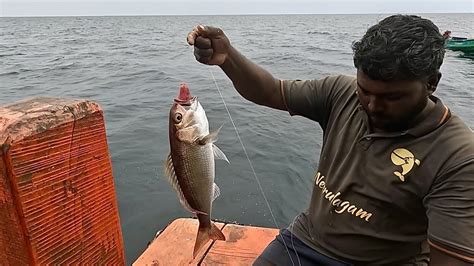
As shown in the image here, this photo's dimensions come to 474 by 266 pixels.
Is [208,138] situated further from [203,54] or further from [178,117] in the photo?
[203,54]

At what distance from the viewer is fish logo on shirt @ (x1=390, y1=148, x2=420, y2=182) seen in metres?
2.06

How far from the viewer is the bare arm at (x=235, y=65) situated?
2262 millimetres

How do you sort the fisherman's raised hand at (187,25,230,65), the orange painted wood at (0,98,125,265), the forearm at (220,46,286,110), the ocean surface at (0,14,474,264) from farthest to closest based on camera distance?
1. the ocean surface at (0,14,474,264)
2. the forearm at (220,46,286,110)
3. the fisherman's raised hand at (187,25,230,65)
4. the orange painted wood at (0,98,125,265)

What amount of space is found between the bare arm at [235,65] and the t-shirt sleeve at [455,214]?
1137mm

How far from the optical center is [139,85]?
49.8 ft

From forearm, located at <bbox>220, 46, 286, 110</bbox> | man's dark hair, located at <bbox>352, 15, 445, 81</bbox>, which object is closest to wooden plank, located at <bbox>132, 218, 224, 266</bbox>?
forearm, located at <bbox>220, 46, 286, 110</bbox>

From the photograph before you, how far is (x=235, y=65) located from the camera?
253cm

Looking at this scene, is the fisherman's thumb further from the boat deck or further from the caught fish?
the boat deck

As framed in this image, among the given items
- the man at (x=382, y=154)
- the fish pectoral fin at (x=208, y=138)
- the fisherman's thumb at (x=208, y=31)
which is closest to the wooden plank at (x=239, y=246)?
the man at (x=382, y=154)

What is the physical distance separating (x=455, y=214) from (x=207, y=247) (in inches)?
78.4

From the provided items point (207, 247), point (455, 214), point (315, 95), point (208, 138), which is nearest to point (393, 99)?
point (455, 214)

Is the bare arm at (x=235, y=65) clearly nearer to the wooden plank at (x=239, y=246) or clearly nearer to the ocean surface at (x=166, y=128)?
the ocean surface at (x=166, y=128)

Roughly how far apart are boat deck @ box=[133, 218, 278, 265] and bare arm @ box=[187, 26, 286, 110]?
1.25m

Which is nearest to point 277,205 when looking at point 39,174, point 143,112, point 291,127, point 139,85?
point 291,127
